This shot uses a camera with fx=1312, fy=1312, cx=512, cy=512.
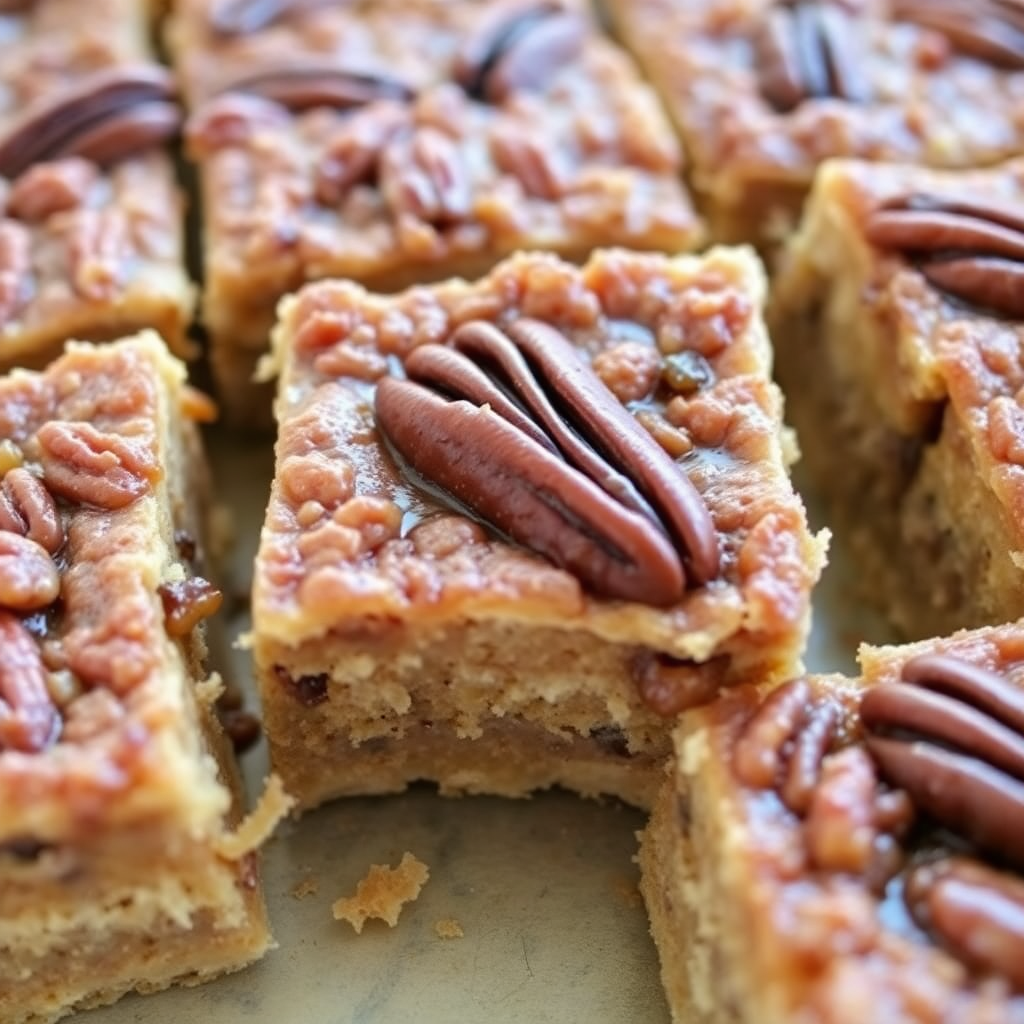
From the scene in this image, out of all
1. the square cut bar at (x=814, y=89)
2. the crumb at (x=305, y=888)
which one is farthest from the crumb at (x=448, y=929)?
the square cut bar at (x=814, y=89)

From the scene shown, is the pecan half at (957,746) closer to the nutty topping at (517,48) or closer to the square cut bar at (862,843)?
the square cut bar at (862,843)

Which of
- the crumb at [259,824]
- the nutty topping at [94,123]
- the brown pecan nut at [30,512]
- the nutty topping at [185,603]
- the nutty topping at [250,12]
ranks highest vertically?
the nutty topping at [250,12]

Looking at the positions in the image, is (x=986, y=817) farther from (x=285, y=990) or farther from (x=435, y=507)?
(x=285, y=990)

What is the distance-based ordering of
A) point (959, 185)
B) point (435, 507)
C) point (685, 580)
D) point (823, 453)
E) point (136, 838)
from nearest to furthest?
point (136, 838) → point (685, 580) → point (435, 507) → point (959, 185) → point (823, 453)

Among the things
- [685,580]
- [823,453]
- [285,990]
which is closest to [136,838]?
[285,990]

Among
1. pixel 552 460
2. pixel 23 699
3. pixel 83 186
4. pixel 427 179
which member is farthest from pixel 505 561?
pixel 83 186

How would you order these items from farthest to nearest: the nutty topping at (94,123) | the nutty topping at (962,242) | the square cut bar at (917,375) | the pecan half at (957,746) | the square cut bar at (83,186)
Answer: the nutty topping at (94,123) → the square cut bar at (83,186) → the nutty topping at (962,242) → the square cut bar at (917,375) → the pecan half at (957,746)
